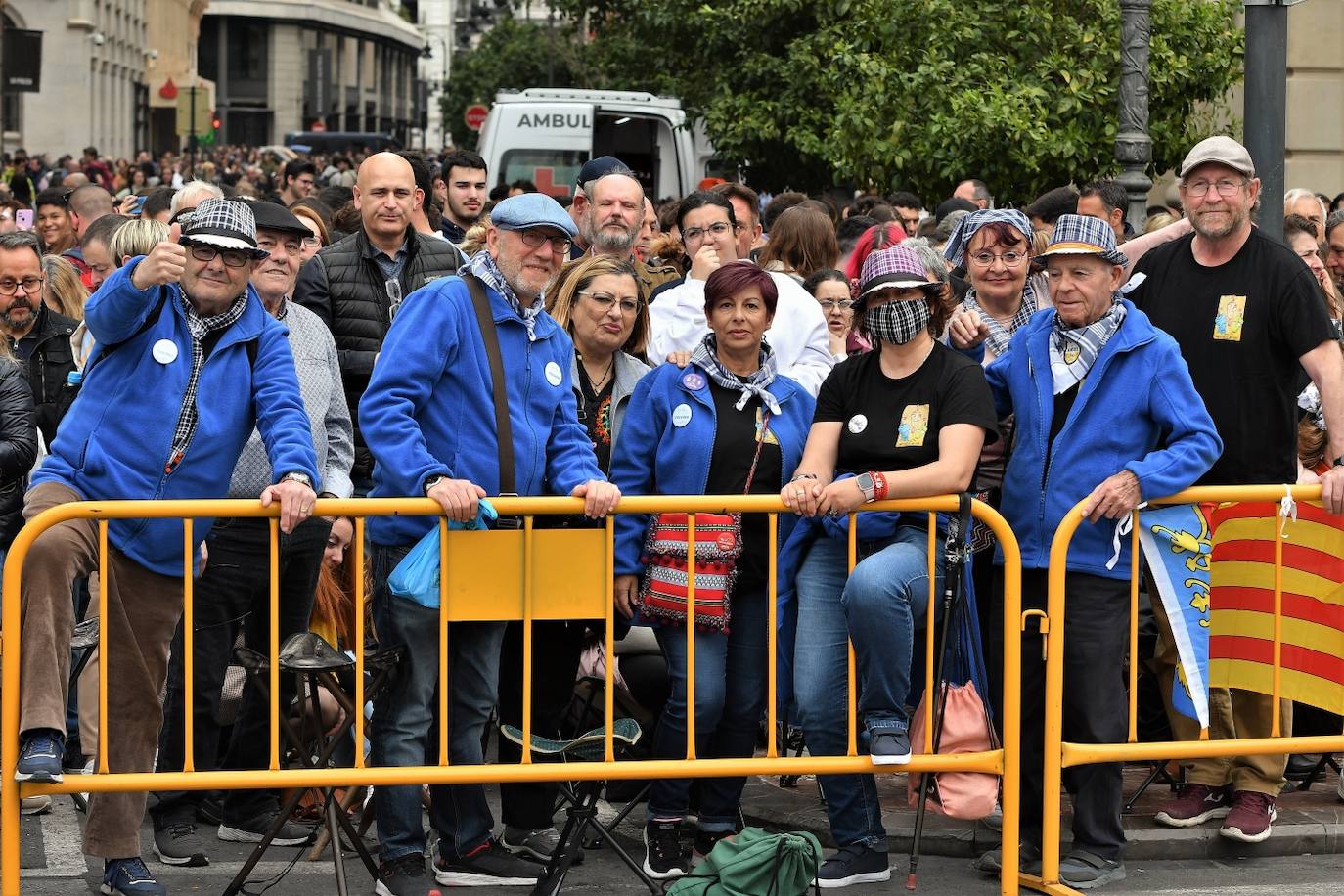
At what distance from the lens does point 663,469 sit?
637 centimetres

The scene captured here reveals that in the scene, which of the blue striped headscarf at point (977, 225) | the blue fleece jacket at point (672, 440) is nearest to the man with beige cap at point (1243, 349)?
the blue striped headscarf at point (977, 225)

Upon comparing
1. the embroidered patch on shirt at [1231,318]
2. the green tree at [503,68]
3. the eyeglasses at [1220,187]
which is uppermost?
the green tree at [503,68]

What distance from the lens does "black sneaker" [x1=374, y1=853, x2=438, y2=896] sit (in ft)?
19.7

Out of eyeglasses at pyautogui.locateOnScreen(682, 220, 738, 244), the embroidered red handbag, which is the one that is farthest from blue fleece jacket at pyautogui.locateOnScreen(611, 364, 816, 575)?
eyeglasses at pyautogui.locateOnScreen(682, 220, 738, 244)

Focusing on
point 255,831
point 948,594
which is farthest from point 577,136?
point 948,594

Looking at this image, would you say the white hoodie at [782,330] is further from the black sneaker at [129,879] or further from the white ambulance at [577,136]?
the white ambulance at [577,136]

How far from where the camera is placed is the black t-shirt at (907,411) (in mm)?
6133

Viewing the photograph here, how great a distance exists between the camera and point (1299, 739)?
6348 millimetres

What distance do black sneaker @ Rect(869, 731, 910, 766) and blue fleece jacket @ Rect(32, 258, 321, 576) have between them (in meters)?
1.99

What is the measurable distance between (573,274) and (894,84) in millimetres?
8066

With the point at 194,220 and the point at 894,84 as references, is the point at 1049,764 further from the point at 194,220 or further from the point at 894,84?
the point at 894,84

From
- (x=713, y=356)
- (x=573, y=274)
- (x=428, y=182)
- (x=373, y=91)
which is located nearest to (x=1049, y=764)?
(x=713, y=356)

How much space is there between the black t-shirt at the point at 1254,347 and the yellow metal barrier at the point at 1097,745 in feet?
1.30

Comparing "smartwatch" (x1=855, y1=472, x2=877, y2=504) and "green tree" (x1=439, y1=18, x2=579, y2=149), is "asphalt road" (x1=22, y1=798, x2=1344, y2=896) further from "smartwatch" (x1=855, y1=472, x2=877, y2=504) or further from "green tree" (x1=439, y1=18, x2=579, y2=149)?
"green tree" (x1=439, y1=18, x2=579, y2=149)
